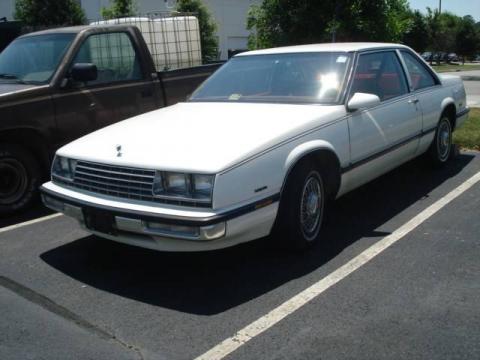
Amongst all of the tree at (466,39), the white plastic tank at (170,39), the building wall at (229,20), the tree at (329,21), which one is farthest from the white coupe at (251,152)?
the tree at (466,39)

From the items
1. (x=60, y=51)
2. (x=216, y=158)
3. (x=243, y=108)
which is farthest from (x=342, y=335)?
(x=60, y=51)

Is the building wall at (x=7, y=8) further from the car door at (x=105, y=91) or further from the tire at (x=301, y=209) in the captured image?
the tire at (x=301, y=209)

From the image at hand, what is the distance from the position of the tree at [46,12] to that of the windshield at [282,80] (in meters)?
20.5

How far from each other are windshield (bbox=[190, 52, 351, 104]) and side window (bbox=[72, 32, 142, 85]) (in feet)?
4.47

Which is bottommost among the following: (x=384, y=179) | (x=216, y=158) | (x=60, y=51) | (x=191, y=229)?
(x=384, y=179)

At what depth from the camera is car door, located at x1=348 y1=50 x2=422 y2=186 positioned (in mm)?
4883

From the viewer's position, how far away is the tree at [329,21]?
11617 mm

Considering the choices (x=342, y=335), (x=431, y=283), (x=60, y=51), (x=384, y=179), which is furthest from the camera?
(x=384, y=179)

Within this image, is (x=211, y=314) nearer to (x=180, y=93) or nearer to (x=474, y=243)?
(x=474, y=243)

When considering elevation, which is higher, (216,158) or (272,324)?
(216,158)

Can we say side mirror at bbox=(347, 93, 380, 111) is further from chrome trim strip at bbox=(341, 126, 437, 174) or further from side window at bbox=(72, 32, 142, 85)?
side window at bbox=(72, 32, 142, 85)

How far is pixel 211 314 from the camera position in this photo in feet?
11.5

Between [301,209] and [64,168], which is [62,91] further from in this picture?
[301,209]

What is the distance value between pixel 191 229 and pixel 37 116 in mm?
2850
